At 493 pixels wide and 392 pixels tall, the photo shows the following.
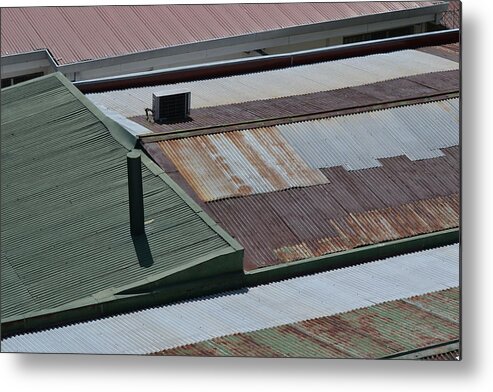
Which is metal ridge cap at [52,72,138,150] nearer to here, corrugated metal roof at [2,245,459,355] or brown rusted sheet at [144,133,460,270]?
brown rusted sheet at [144,133,460,270]

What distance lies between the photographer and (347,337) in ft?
67.7

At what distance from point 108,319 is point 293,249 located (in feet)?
12.0

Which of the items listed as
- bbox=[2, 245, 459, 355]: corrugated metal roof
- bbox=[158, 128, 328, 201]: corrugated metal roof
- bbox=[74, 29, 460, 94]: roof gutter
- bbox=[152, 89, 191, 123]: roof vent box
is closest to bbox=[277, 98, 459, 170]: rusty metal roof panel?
bbox=[158, 128, 328, 201]: corrugated metal roof

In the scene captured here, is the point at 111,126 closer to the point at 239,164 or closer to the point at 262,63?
the point at 239,164

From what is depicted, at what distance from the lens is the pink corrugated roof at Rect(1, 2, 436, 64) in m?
30.0

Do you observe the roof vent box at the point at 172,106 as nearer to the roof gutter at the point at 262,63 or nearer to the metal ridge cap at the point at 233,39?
the roof gutter at the point at 262,63

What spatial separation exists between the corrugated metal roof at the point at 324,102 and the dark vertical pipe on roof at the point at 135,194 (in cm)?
363

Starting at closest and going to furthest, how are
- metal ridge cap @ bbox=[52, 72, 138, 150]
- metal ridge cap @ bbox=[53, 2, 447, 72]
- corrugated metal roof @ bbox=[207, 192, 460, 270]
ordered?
corrugated metal roof @ bbox=[207, 192, 460, 270]
metal ridge cap @ bbox=[52, 72, 138, 150]
metal ridge cap @ bbox=[53, 2, 447, 72]

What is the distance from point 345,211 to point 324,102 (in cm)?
395

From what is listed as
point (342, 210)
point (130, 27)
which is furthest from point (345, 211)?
point (130, 27)

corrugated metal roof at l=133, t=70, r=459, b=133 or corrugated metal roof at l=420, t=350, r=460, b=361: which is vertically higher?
corrugated metal roof at l=133, t=70, r=459, b=133

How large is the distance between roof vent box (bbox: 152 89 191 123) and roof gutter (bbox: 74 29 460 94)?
8.69 feet

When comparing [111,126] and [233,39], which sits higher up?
[233,39]

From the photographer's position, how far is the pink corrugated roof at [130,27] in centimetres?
2997
